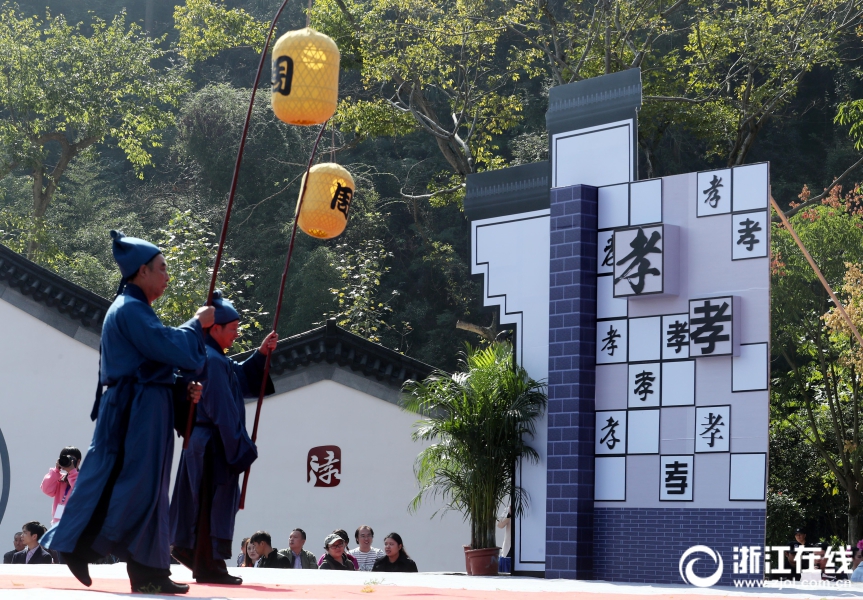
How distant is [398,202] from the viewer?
24.4m

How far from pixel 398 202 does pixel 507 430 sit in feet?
55.7

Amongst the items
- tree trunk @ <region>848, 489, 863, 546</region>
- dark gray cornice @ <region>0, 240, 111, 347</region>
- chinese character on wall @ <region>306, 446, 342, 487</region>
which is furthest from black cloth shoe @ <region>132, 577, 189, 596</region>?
tree trunk @ <region>848, 489, 863, 546</region>

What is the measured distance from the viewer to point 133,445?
4051mm

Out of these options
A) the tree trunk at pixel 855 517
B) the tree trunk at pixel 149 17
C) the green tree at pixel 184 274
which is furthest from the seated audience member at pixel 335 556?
the tree trunk at pixel 149 17

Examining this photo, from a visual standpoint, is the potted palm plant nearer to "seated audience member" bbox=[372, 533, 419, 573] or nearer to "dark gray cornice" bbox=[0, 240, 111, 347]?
"seated audience member" bbox=[372, 533, 419, 573]

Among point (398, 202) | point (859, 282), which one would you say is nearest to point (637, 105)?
point (859, 282)

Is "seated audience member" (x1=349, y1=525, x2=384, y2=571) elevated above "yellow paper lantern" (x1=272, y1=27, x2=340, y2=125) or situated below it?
below

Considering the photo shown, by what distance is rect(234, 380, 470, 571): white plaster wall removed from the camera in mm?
11422

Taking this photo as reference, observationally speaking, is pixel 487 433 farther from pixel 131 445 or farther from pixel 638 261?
pixel 131 445

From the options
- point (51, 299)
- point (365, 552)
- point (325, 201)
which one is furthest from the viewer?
point (51, 299)

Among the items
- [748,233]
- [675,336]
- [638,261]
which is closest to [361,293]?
[638,261]

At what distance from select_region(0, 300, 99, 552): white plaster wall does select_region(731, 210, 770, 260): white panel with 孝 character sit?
24.8ft

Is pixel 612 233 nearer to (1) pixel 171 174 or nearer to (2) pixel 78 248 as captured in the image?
(2) pixel 78 248

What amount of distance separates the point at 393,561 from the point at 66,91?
14.1 meters
